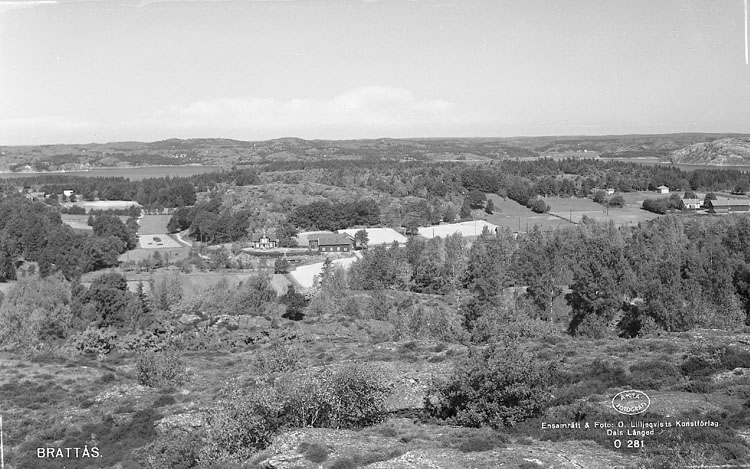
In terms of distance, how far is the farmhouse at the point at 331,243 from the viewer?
225 feet

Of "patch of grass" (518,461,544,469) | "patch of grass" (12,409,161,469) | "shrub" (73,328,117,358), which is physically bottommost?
"shrub" (73,328,117,358)

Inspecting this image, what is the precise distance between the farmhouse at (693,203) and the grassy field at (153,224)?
63.6m

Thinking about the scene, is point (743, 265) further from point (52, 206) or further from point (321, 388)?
point (52, 206)

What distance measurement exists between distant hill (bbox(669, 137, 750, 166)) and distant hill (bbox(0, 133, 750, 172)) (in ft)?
8.85

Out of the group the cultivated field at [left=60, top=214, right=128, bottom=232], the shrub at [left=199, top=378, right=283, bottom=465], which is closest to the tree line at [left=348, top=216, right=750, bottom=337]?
the shrub at [left=199, top=378, right=283, bottom=465]

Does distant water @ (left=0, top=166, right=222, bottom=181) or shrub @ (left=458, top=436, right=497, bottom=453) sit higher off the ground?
distant water @ (left=0, top=166, right=222, bottom=181)

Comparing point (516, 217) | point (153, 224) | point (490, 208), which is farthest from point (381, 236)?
point (153, 224)

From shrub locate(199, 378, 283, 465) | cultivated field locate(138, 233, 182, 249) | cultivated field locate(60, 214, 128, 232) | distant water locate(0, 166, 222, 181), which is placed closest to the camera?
shrub locate(199, 378, 283, 465)

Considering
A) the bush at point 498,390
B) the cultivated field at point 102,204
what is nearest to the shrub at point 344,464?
the bush at point 498,390

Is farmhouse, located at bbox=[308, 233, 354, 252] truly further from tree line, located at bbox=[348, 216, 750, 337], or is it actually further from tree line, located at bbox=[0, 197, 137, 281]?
tree line, located at bbox=[0, 197, 137, 281]

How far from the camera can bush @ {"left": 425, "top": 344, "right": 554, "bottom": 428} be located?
1386cm

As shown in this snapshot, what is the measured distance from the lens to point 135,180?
11394 cm

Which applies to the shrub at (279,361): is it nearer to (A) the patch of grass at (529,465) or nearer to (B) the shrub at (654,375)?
(B) the shrub at (654,375)

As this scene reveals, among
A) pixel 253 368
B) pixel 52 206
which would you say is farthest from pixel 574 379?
pixel 52 206
